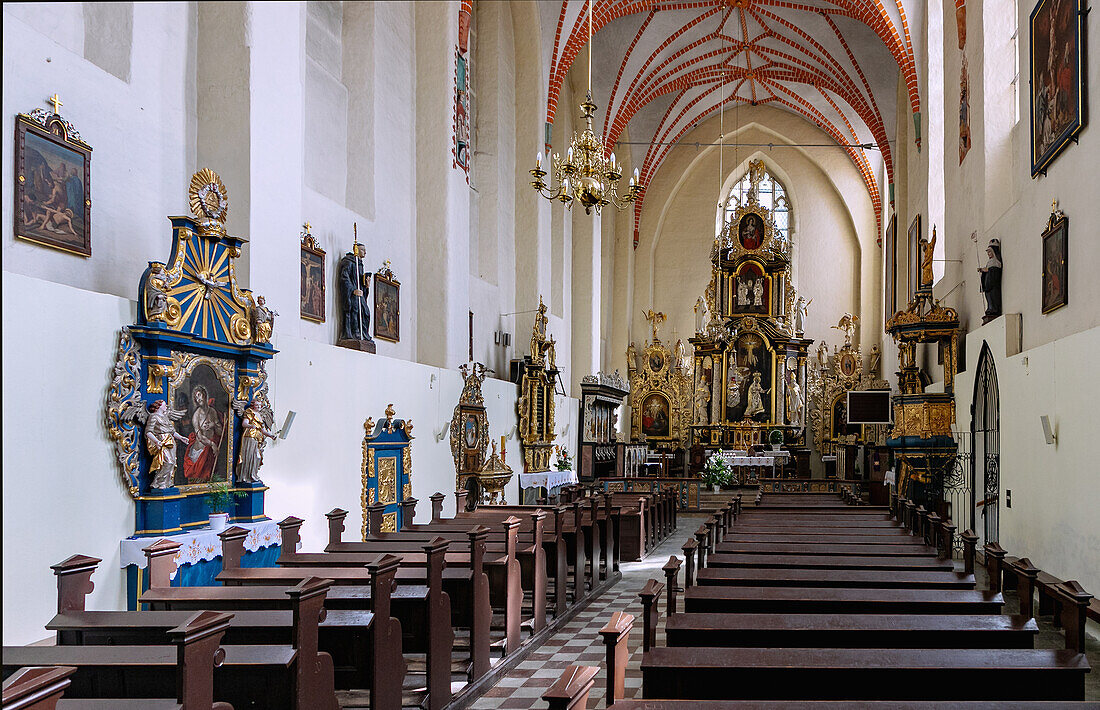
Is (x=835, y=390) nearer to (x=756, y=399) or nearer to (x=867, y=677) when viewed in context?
(x=756, y=399)

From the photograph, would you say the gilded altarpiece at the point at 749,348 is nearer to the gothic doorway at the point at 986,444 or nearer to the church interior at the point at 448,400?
the church interior at the point at 448,400

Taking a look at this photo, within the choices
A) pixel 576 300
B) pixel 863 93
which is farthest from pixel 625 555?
pixel 863 93

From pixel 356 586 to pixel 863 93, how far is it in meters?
21.5

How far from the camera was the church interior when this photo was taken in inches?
149

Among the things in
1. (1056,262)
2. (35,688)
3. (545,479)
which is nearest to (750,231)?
(545,479)

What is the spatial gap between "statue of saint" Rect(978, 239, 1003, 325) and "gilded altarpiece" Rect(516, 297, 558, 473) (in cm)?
736

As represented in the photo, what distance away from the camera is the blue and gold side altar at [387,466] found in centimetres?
1041

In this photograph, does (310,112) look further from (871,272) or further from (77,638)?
(871,272)

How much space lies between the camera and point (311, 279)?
11.0 m

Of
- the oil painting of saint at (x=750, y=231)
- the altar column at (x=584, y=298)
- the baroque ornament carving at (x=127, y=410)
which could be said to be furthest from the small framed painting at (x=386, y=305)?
the oil painting of saint at (x=750, y=231)

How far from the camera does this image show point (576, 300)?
22734 mm

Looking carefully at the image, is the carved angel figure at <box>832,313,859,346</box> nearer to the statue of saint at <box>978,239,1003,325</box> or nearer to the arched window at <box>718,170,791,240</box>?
the arched window at <box>718,170,791,240</box>

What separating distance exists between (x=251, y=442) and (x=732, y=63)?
814 inches

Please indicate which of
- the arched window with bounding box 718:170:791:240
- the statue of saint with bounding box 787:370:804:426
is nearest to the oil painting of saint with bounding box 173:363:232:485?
the statue of saint with bounding box 787:370:804:426
